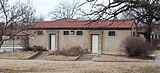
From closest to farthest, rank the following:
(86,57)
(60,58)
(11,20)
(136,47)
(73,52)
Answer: (11,20) → (136,47) → (60,58) → (86,57) → (73,52)

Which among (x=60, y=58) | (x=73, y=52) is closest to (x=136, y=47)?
(x=73, y=52)

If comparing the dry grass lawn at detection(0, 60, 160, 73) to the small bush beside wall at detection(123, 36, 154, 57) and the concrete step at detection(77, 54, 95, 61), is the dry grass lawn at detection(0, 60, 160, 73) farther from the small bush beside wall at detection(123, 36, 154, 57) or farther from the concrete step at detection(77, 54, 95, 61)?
the concrete step at detection(77, 54, 95, 61)

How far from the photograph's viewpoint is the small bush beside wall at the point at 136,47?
949 inches

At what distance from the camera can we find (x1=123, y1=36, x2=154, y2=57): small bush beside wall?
2409 centimetres

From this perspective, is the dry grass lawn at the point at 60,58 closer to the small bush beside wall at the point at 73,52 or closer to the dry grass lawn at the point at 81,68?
the small bush beside wall at the point at 73,52

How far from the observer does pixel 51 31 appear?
1205 inches

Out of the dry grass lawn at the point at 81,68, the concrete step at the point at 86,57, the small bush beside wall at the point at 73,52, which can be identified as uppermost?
the small bush beside wall at the point at 73,52

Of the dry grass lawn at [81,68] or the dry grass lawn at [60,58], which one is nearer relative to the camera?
the dry grass lawn at [81,68]

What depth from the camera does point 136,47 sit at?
24188 millimetres

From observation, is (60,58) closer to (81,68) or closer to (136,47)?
(136,47)

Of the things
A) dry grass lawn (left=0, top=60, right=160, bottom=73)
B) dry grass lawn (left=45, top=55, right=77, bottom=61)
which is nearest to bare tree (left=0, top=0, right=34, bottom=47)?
dry grass lawn (left=0, top=60, right=160, bottom=73)

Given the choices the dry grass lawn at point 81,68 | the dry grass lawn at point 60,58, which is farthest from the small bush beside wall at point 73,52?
the dry grass lawn at point 81,68

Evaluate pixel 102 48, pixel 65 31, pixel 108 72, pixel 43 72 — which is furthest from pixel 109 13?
pixel 65 31

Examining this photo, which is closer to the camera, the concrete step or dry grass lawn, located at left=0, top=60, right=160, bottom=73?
dry grass lawn, located at left=0, top=60, right=160, bottom=73
